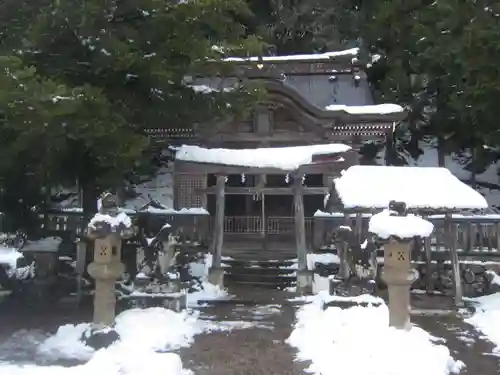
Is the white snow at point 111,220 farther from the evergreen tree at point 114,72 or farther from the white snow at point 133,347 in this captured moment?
the white snow at point 133,347

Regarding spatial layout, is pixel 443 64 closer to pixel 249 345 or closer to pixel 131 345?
pixel 249 345

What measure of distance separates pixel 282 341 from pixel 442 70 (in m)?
12.5

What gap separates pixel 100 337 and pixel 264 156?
702 centimetres

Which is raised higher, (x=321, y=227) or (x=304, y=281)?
(x=321, y=227)

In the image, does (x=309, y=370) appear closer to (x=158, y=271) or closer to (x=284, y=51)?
(x=158, y=271)

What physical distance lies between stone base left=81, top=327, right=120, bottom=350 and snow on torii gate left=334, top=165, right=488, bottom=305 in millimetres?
5432

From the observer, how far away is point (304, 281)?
48.6 ft

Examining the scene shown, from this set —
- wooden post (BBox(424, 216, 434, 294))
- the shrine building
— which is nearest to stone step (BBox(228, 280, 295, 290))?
the shrine building

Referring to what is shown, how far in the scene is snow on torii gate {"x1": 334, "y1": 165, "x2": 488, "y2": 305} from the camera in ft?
41.2

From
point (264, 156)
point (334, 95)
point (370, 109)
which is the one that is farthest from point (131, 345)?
point (334, 95)

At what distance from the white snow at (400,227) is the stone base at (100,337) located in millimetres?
4507

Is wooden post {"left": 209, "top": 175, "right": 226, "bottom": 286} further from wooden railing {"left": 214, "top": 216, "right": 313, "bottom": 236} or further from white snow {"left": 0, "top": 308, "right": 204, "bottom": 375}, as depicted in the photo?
wooden railing {"left": 214, "top": 216, "right": 313, "bottom": 236}

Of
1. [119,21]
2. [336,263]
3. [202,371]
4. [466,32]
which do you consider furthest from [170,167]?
Result: [202,371]

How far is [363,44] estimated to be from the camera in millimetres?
23719
